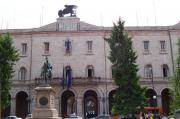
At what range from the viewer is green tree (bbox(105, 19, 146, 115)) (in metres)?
39.2

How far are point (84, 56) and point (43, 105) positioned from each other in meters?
28.4

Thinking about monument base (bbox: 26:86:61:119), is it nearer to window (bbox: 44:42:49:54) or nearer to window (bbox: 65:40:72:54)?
window (bbox: 65:40:72:54)

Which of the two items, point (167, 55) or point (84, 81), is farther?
point (167, 55)

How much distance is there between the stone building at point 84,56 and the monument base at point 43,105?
25.2 meters

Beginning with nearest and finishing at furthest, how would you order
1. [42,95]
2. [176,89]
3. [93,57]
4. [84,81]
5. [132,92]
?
[42,95] → [132,92] → [176,89] → [84,81] → [93,57]

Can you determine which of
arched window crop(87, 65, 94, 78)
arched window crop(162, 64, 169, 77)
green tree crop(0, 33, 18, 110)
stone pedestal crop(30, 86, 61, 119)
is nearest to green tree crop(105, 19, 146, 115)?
green tree crop(0, 33, 18, 110)

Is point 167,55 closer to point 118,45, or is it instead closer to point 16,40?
point 118,45

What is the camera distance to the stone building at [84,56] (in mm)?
54125

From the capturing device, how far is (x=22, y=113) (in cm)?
5606

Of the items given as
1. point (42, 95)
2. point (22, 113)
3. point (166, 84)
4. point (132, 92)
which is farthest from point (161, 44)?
point (42, 95)

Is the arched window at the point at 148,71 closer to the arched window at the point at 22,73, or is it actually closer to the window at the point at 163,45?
the window at the point at 163,45

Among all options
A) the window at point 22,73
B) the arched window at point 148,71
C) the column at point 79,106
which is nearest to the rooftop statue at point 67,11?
the window at point 22,73

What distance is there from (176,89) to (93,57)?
17.4m

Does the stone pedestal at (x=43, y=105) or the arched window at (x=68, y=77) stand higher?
the arched window at (x=68, y=77)
